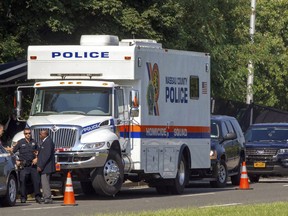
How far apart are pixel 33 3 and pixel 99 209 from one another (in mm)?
12471

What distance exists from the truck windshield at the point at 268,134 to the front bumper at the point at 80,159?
1207 centimetres

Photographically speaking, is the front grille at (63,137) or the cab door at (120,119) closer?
the front grille at (63,137)

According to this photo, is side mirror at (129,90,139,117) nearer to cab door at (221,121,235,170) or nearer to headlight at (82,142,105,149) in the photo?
headlight at (82,142,105,149)

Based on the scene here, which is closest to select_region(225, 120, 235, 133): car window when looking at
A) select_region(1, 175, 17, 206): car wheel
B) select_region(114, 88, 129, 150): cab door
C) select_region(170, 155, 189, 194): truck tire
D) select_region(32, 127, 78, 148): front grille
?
select_region(170, 155, 189, 194): truck tire

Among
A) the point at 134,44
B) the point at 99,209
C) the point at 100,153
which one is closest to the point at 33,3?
the point at 134,44

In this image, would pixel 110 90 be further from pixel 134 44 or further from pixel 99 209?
pixel 99 209

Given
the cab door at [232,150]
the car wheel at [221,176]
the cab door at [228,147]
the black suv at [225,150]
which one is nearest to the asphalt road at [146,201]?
the car wheel at [221,176]

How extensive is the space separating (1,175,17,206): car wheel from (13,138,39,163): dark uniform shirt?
1115 millimetres

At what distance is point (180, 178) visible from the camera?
89.7 feet

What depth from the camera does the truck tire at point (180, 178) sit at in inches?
1064

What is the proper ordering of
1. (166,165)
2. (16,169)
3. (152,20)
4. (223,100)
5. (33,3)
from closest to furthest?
(16,169)
(166,165)
(33,3)
(152,20)
(223,100)

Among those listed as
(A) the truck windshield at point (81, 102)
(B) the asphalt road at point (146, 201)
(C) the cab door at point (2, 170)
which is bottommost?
(B) the asphalt road at point (146, 201)

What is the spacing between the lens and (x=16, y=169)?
2305cm

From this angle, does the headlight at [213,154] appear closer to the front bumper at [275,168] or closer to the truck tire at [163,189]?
the truck tire at [163,189]
